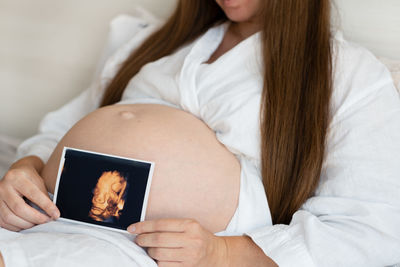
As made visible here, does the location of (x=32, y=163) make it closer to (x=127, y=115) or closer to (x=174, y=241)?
(x=127, y=115)

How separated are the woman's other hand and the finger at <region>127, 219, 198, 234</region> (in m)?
0.16

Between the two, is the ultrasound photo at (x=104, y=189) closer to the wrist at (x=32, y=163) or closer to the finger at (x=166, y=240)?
the finger at (x=166, y=240)

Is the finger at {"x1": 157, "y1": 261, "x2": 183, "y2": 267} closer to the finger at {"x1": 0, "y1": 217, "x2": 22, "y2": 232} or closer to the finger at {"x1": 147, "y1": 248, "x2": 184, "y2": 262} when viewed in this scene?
the finger at {"x1": 147, "y1": 248, "x2": 184, "y2": 262}

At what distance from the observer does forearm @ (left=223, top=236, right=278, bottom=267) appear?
0.88 metres

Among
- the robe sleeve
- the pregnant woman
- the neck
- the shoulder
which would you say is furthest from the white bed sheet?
the neck

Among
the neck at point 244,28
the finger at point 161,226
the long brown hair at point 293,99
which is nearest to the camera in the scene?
the finger at point 161,226

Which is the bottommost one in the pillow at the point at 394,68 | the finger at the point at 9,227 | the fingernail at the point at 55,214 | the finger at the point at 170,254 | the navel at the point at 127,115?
the finger at the point at 170,254

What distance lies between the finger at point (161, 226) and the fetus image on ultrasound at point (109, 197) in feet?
0.15

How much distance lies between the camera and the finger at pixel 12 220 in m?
0.89

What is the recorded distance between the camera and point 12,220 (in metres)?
0.89

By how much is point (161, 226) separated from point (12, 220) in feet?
1.02

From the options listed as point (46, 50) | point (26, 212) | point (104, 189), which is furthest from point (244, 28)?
point (46, 50)

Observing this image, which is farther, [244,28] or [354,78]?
[244,28]

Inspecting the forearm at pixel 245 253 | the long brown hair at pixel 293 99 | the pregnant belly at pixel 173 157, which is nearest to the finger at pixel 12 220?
the pregnant belly at pixel 173 157
